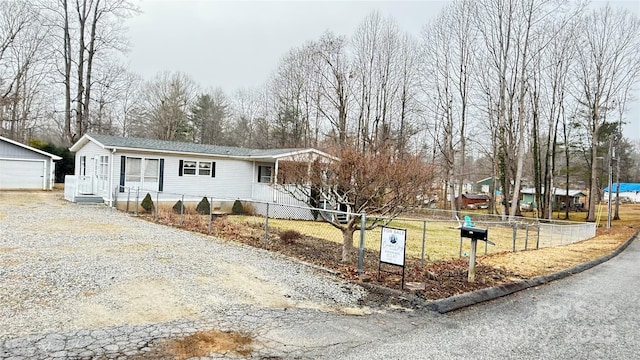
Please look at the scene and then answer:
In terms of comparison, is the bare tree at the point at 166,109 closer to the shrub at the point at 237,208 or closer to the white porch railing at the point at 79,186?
the white porch railing at the point at 79,186

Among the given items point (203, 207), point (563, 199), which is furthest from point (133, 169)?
point (563, 199)

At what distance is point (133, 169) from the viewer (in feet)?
56.6

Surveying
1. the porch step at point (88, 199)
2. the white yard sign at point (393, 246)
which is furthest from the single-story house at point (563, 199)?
the white yard sign at point (393, 246)

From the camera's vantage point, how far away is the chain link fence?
1095 cm

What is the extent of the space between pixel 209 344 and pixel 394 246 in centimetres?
334

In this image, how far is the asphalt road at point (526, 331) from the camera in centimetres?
392

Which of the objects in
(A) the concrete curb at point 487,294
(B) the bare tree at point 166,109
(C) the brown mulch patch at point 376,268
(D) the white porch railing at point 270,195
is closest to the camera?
(A) the concrete curb at point 487,294

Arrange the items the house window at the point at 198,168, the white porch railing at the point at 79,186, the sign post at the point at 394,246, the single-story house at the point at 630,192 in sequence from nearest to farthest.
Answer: the sign post at the point at 394,246, the white porch railing at the point at 79,186, the house window at the point at 198,168, the single-story house at the point at 630,192

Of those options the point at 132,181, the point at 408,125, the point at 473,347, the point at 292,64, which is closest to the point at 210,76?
the point at 292,64

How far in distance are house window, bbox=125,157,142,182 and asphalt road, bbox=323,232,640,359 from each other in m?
15.3

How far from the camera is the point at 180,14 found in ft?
70.4

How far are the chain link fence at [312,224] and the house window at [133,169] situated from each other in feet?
1.86

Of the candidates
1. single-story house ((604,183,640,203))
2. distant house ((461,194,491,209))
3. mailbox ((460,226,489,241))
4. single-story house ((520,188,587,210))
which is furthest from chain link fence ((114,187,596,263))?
single-story house ((604,183,640,203))

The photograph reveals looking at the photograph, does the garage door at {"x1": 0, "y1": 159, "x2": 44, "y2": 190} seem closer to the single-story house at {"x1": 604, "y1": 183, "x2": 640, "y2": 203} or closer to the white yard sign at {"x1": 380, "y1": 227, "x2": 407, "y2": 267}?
the white yard sign at {"x1": 380, "y1": 227, "x2": 407, "y2": 267}
